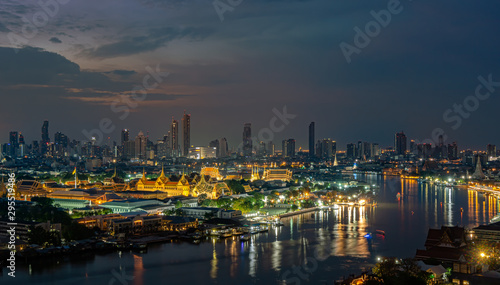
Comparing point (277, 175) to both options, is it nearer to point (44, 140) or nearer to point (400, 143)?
point (44, 140)

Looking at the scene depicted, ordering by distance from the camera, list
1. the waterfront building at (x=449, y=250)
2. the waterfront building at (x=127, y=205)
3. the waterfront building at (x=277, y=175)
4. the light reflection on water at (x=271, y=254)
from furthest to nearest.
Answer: the waterfront building at (x=277, y=175) < the waterfront building at (x=127, y=205) < the light reflection on water at (x=271, y=254) < the waterfront building at (x=449, y=250)

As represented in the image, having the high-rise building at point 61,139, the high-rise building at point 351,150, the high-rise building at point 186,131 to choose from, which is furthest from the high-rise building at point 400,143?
the high-rise building at point 61,139

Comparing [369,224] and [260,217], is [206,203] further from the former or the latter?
[369,224]

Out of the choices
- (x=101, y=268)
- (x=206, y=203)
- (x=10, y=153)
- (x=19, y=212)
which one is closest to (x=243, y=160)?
(x=10, y=153)

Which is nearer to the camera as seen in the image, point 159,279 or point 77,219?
point 159,279

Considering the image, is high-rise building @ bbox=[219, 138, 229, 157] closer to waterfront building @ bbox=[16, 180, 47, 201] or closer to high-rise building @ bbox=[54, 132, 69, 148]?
high-rise building @ bbox=[54, 132, 69, 148]

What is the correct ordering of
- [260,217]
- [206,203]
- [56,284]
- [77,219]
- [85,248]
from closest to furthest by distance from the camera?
1. [56,284]
2. [85,248]
3. [77,219]
4. [260,217]
5. [206,203]
